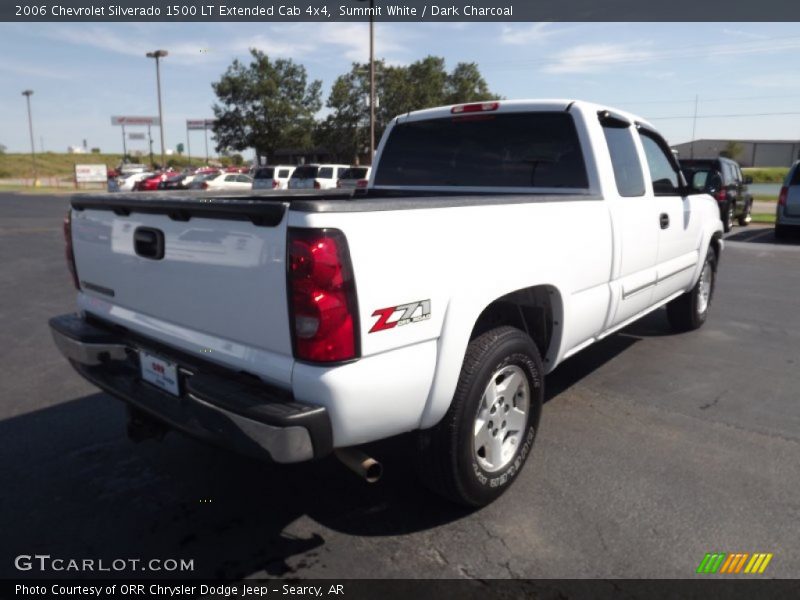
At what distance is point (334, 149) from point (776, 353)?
152 ft

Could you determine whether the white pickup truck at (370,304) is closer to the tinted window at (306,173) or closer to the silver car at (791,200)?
the silver car at (791,200)

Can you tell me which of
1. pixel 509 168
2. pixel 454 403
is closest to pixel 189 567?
pixel 454 403

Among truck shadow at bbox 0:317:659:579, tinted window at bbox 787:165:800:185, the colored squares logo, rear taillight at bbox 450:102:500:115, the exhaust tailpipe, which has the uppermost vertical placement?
Answer: rear taillight at bbox 450:102:500:115

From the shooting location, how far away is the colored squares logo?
2.55 m

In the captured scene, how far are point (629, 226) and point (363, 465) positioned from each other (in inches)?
99.9

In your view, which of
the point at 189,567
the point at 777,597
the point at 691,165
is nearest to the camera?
the point at 777,597

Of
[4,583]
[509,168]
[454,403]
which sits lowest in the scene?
[4,583]

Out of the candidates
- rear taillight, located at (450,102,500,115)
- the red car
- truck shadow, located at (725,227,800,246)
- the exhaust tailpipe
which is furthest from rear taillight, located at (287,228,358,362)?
the red car

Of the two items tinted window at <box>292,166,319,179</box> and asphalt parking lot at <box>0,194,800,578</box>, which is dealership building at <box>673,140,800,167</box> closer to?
tinted window at <box>292,166,319,179</box>

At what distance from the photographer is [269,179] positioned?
3027cm

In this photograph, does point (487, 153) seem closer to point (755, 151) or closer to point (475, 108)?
point (475, 108)

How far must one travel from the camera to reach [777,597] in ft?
7.86

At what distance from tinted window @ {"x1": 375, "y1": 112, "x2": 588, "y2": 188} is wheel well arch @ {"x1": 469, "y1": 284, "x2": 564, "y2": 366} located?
959mm

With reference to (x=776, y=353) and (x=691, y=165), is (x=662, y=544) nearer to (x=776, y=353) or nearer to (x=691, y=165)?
(x=776, y=353)
